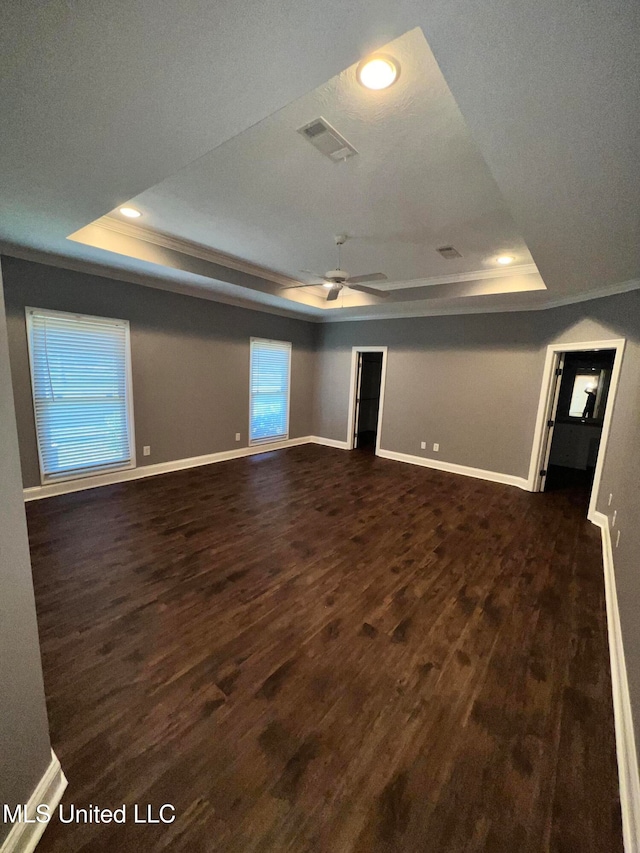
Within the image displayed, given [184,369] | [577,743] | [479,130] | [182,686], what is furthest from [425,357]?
[182,686]

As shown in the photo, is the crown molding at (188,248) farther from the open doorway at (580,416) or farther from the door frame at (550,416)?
the open doorway at (580,416)

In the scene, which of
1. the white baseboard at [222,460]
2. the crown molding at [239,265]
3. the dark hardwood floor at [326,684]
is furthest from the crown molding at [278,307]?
the dark hardwood floor at [326,684]

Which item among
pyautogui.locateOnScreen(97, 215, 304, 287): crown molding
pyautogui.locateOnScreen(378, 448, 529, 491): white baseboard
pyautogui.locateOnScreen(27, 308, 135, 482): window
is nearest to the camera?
pyautogui.locateOnScreen(97, 215, 304, 287): crown molding

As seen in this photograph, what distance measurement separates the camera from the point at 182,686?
1707 millimetres

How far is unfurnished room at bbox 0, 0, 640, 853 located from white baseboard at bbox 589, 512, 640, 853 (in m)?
0.02

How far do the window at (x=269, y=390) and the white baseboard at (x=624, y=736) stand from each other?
206 inches

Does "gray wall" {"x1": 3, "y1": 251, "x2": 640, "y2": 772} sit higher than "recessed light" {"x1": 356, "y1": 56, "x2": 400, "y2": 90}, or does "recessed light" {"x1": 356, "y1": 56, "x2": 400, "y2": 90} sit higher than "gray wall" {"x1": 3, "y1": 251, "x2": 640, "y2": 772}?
"recessed light" {"x1": 356, "y1": 56, "x2": 400, "y2": 90}

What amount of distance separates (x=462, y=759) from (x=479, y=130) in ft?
9.02

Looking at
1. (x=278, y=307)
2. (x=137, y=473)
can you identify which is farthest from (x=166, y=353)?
(x=278, y=307)

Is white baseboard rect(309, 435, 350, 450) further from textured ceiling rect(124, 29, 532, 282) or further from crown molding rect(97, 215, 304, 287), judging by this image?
textured ceiling rect(124, 29, 532, 282)

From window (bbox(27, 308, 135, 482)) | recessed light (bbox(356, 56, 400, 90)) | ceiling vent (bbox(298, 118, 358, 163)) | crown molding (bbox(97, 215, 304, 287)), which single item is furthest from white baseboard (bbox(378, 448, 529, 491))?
recessed light (bbox(356, 56, 400, 90))

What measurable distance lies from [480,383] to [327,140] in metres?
4.33

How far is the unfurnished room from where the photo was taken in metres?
1.13

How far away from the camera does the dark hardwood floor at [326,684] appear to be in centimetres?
123
